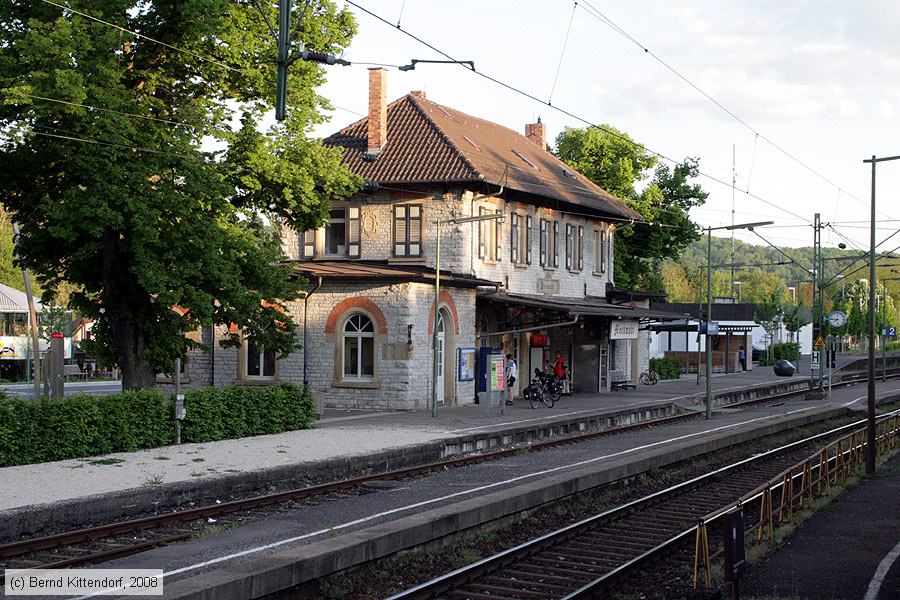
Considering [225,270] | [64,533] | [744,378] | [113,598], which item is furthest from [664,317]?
[113,598]

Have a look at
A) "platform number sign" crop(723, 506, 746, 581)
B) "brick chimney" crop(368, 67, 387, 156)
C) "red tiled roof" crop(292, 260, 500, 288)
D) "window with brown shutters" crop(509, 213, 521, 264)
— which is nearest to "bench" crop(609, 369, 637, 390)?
"window with brown shutters" crop(509, 213, 521, 264)

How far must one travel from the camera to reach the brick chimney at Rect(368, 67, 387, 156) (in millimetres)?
36875

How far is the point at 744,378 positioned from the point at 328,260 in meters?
31.5

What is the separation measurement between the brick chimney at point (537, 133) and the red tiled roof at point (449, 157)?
6769 millimetres

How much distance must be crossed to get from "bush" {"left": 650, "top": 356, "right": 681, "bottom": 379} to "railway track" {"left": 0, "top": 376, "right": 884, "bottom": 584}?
3776 centimetres

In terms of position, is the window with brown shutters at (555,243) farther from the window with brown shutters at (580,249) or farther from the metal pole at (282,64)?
the metal pole at (282,64)

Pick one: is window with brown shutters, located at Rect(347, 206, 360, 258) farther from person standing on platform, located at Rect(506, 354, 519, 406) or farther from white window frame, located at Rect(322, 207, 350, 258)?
person standing on platform, located at Rect(506, 354, 519, 406)

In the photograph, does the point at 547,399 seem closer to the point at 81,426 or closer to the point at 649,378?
the point at 649,378

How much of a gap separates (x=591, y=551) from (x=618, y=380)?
3312cm

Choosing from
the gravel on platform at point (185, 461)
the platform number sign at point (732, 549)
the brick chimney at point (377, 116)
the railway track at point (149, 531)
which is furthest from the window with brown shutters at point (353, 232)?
the platform number sign at point (732, 549)

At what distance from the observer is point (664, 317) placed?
142 feet

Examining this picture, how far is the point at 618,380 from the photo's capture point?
46531 mm

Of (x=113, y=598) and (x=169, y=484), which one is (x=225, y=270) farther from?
(x=113, y=598)

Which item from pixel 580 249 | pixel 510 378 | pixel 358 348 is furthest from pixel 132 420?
pixel 580 249
